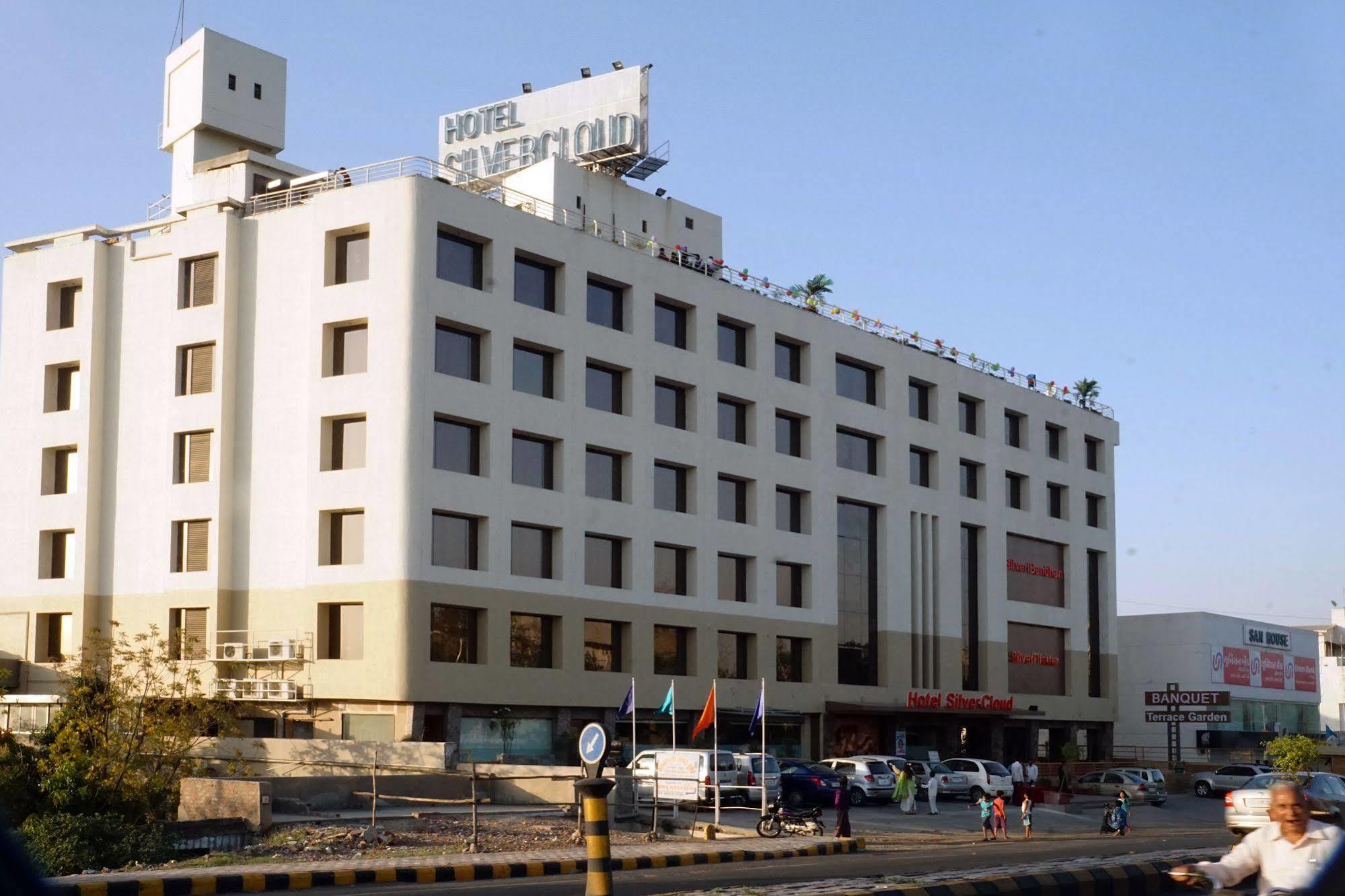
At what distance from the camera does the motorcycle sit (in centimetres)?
3250

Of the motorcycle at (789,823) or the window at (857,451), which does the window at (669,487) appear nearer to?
the window at (857,451)

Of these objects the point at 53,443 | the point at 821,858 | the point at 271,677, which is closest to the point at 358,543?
the point at 271,677

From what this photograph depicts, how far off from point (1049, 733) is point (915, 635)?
13358mm

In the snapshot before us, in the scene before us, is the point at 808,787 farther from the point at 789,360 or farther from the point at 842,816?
the point at 789,360

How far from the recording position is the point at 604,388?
52.5m

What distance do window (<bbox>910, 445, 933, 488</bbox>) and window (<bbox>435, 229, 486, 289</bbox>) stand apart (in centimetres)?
2409

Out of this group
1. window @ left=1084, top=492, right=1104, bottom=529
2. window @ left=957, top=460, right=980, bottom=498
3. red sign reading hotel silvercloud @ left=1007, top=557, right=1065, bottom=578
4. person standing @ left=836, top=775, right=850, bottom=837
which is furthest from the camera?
window @ left=1084, top=492, right=1104, bottom=529

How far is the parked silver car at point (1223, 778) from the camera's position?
61719 millimetres

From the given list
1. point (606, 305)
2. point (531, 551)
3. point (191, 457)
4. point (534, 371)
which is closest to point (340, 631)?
point (531, 551)

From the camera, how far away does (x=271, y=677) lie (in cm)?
4653

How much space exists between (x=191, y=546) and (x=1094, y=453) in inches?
1854

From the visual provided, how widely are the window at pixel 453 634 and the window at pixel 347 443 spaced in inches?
209

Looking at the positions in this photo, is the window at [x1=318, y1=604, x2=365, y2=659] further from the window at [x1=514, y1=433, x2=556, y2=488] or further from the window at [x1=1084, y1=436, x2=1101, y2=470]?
the window at [x1=1084, y1=436, x2=1101, y2=470]

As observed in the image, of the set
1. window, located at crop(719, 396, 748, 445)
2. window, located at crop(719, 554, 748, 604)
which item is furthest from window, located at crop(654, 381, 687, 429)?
window, located at crop(719, 554, 748, 604)
